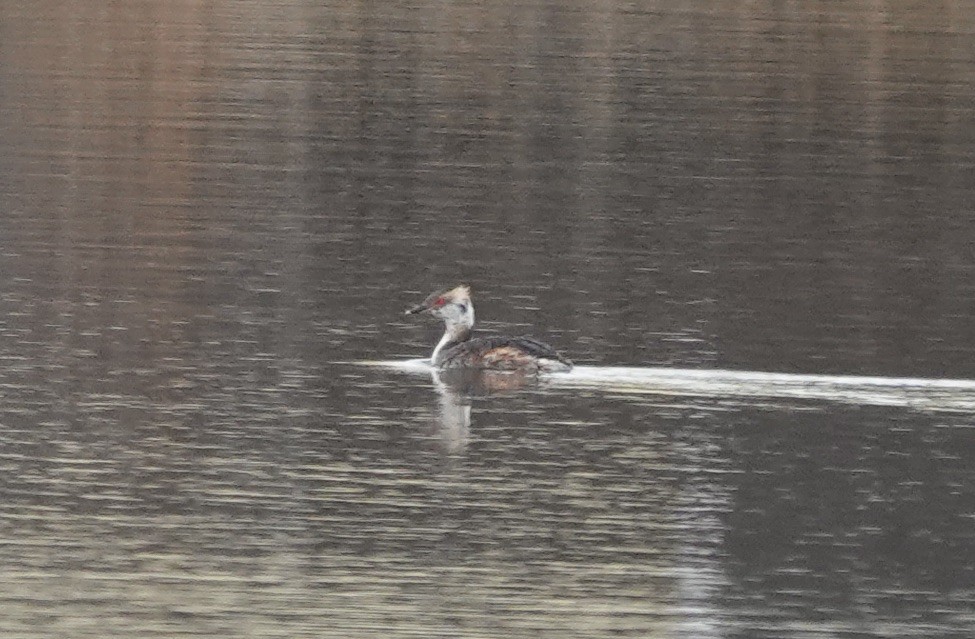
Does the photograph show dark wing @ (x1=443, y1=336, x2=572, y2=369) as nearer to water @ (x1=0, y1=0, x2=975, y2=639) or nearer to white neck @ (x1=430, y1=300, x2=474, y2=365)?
white neck @ (x1=430, y1=300, x2=474, y2=365)

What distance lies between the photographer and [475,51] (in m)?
56.6

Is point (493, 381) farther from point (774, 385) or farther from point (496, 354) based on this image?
point (774, 385)

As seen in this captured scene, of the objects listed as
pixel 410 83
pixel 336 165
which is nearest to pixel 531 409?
pixel 336 165

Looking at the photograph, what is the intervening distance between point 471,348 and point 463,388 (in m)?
0.59

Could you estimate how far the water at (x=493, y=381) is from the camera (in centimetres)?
1504

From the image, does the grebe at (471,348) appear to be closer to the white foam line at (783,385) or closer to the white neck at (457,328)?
the white neck at (457,328)

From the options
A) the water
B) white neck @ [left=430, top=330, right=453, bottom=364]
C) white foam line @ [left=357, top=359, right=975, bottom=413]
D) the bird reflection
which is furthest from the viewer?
white neck @ [left=430, top=330, right=453, bottom=364]

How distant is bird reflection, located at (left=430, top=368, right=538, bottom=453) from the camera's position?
19.3 meters

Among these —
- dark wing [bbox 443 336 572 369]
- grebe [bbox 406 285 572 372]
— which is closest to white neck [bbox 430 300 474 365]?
grebe [bbox 406 285 572 372]

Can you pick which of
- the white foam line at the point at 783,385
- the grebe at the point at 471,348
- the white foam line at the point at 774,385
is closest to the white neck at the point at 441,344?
the grebe at the point at 471,348

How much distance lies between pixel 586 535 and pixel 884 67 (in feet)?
135

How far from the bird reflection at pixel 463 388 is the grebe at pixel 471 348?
75mm

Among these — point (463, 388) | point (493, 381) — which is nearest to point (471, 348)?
point (493, 381)

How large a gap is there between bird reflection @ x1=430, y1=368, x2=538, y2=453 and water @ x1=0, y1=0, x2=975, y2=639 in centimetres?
7
